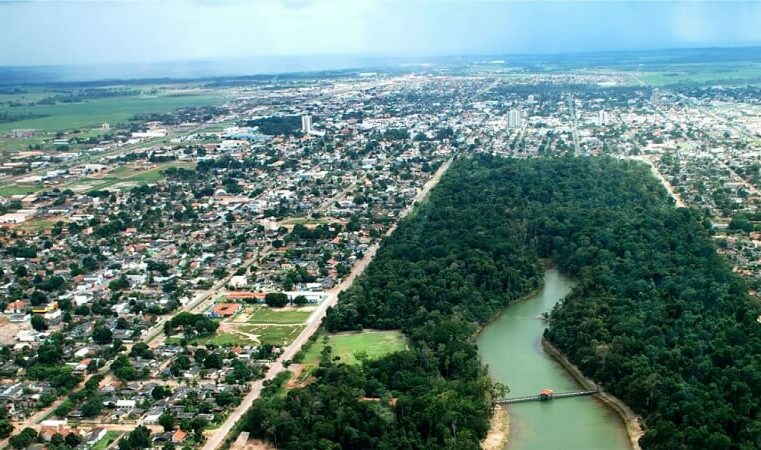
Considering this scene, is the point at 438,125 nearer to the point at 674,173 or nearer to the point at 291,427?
the point at 674,173

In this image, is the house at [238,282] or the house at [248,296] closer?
the house at [248,296]

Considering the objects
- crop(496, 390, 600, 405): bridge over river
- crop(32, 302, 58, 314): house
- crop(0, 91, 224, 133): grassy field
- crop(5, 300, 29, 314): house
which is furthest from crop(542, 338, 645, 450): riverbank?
crop(0, 91, 224, 133): grassy field

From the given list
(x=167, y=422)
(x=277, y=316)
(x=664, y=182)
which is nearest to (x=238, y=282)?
(x=277, y=316)

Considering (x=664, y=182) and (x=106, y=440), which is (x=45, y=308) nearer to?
(x=106, y=440)

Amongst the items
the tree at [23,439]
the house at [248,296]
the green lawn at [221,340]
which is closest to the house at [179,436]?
the tree at [23,439]

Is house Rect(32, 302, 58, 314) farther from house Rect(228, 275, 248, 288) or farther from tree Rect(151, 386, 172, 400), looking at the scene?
tree Rect(151, 386, 172, 400)

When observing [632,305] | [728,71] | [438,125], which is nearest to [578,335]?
[632,305]

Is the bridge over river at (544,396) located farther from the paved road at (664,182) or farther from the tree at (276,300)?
the paved road at (664,182)

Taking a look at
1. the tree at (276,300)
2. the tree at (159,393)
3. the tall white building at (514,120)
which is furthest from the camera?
the tall white building at (514,120)
